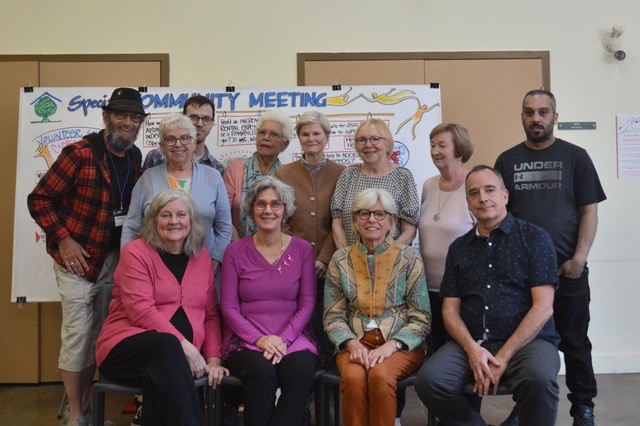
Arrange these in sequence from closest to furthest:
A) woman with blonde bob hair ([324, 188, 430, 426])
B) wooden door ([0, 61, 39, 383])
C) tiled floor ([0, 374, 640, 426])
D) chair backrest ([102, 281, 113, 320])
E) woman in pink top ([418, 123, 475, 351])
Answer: woman with blonde bob hair ([324, 188, 430, 426]) < chair backrest ([102, 281, 113, 320]) < woman in pink top ([418, 123, 475, 351]) < tiled floor ([0, 374, 640, 426]) < wooden door ([0, 61, 39, 383])

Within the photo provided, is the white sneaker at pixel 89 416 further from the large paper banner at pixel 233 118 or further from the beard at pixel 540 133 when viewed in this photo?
the beard at pixel 540 133

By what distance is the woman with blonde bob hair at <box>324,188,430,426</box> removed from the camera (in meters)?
2.38

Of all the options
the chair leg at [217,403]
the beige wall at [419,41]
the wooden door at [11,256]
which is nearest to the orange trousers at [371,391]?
the chair leg at [217,403]

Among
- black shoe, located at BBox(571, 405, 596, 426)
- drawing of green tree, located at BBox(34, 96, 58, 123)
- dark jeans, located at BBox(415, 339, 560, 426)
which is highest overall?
drawing of green tree, located at BBox(34, 96, 58, 123)

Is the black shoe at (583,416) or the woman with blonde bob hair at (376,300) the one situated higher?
the woman with blonde bob hair at (376,300)

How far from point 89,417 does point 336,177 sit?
1741mm

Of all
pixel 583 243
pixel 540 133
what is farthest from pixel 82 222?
pixel 583 243

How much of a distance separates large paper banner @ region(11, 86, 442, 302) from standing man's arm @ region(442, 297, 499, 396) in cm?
143

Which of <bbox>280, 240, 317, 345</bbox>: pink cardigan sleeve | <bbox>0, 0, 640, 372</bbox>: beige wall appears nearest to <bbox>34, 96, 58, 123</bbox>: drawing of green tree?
<bbox>0, 0, 640, 372</bbox>: beige wall

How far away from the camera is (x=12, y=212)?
153 inches

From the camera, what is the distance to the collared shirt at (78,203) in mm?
2779

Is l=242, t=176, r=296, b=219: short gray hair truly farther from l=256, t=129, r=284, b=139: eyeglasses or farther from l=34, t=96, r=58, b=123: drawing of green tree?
l=34, t=96, r=58, b=123: drawing of green tree

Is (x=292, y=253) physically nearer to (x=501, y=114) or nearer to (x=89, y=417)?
(x=89, y=417)

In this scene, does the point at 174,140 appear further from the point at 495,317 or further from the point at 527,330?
the point at 527,330
